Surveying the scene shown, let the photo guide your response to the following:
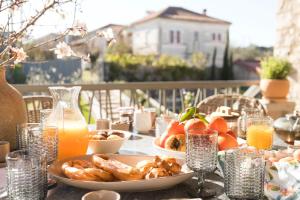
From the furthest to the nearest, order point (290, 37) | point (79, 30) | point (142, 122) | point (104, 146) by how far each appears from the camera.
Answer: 1. point (290, 37)
2. point (142, 122)
3. point (104, 146)
4. point (79, 30)

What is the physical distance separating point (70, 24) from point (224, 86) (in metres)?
3.40

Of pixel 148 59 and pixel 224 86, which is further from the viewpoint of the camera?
pixel 148 59

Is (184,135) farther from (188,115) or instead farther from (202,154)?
(202,154)

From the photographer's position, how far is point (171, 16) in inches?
863

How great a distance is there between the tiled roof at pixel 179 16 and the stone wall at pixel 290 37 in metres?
16.3

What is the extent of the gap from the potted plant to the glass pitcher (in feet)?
11.7

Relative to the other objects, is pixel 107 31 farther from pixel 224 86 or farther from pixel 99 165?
pixel 224 86

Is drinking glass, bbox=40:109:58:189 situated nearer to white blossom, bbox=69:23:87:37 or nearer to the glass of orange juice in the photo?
white blossom, bbox=69:23:87:37

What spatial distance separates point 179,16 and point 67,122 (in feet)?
70.8

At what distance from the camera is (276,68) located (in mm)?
4711

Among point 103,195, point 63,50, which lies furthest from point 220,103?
point 103,195

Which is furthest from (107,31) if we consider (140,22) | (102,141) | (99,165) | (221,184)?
(140,22)

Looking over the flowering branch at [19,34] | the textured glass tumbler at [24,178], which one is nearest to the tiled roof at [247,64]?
the flowering branch at [19,34]

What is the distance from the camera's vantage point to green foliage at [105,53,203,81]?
14312 millimetres
